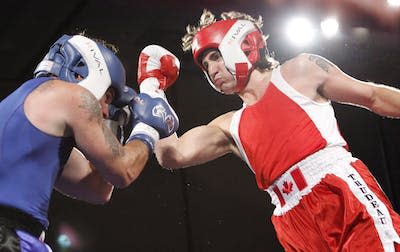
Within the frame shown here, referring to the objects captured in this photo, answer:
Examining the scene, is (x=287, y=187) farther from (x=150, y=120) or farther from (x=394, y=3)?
(x=394, y=3)

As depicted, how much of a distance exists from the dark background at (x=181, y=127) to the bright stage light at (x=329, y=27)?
8 cm

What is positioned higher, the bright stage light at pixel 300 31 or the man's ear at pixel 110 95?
the man's ear at pixel 110 95

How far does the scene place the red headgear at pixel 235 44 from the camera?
8.37 ft

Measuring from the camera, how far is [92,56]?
1.76m

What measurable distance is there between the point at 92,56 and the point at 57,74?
12 centimetres

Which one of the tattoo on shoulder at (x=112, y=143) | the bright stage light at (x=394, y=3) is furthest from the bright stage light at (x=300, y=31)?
the tattoo on shoulder at (x=112, y=143)

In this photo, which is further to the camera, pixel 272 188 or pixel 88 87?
pixel 272 188

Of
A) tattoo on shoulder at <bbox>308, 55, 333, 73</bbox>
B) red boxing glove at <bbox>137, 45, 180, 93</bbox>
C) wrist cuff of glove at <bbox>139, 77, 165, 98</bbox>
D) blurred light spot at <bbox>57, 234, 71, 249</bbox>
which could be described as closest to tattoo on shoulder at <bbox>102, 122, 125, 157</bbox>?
wrist cuff of glove at <bbox>139, 77, 165, 98</bbox>

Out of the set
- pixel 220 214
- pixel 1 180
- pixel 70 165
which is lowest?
pixel 220 214

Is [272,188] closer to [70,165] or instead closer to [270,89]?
[270,89]

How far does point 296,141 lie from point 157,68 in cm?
66

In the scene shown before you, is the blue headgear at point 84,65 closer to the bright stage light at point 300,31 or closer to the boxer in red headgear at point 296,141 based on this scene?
the boxer in red headgear at point 296,141

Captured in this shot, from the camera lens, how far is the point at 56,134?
1.55 m

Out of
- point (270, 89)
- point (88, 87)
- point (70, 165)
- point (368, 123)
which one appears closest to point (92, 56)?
point (88, 87)
